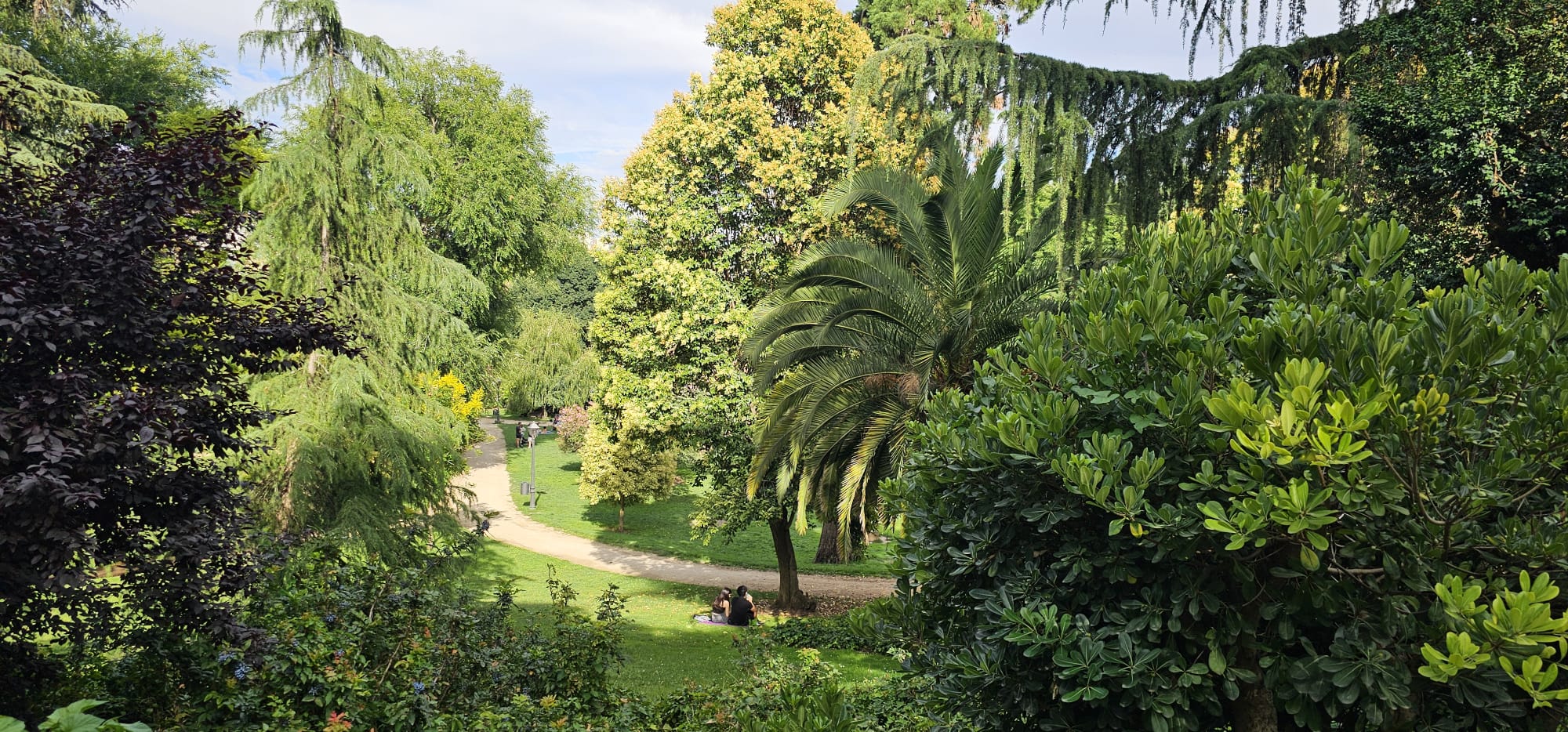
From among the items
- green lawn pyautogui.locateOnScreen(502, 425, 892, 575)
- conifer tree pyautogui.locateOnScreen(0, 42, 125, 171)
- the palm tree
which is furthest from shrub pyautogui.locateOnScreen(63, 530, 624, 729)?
green lawn pyautogui.locateOnScreen(502, 425, 892, 575)

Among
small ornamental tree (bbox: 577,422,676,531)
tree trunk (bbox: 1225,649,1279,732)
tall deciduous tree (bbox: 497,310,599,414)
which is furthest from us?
→ tall deciduous tree (bbox: 497,310,599,414)

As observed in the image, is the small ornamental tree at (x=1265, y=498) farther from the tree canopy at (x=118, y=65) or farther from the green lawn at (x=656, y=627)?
the tree canopy at (x=118, y=65)

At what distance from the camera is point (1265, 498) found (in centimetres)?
241

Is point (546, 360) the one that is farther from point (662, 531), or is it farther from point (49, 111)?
point (49, 111)

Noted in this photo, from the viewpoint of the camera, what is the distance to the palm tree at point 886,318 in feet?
28.8

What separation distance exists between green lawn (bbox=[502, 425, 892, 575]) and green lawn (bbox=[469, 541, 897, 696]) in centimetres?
265

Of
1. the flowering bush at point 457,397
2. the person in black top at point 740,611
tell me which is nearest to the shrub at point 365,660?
the person in black top at point 740,611

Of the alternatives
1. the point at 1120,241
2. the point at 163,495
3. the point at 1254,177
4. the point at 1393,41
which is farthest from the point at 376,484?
the point at 1393,41

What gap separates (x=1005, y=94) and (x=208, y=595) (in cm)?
840

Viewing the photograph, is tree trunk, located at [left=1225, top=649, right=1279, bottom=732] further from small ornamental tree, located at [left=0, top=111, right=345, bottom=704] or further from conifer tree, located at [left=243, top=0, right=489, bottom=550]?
conifer tree, located at [left=243, top=0, right=489, bottom=550]

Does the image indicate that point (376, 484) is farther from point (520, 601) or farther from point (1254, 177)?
point (1254, 177)

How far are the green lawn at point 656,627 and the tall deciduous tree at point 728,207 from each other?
2.73m

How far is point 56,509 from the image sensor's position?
3.66 meters

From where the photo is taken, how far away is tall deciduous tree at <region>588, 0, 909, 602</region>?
13836mm
